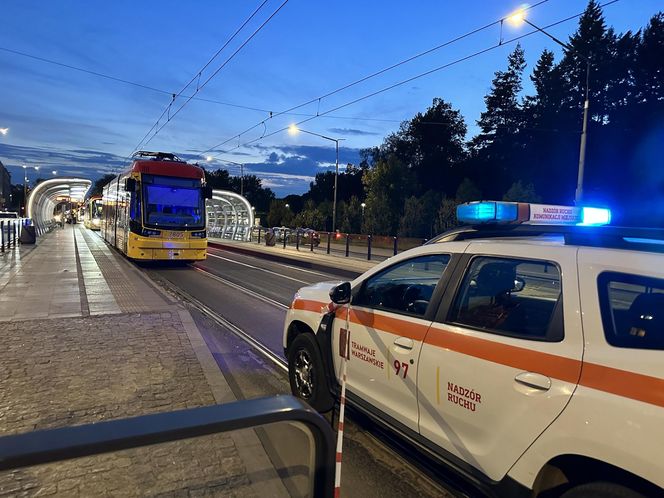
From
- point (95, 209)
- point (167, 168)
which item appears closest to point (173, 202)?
point (167, 168)

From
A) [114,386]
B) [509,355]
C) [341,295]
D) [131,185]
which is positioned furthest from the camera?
[131,185]

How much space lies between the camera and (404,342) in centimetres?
332

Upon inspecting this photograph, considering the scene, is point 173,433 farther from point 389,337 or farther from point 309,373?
point 309,373

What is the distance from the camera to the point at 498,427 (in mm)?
2607

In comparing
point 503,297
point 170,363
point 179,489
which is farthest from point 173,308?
point 503,297

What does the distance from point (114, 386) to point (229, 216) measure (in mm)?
36832

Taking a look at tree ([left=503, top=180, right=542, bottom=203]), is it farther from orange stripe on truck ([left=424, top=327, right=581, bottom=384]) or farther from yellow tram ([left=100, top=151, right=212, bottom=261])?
orange stripe on truck ([left=424, top=327, right=581, bottom=384])

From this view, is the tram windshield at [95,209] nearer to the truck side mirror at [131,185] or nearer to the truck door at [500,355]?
the truck side mirror at [131,185]

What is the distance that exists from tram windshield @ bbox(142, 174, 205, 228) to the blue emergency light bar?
13398 millimetres

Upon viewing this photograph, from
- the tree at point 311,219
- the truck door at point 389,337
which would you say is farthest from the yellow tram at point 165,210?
Answer: the tree at point 311,219

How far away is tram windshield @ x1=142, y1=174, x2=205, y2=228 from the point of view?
15.5 m

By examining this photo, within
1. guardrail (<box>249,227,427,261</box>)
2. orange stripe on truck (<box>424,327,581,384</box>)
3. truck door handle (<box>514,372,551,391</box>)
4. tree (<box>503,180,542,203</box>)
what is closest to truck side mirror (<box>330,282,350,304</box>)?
orange stripe on truck (<box>424,327,581,384</box>)

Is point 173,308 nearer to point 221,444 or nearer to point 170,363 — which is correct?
point 170,363

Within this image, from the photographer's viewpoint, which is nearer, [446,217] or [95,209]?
[446,217]
